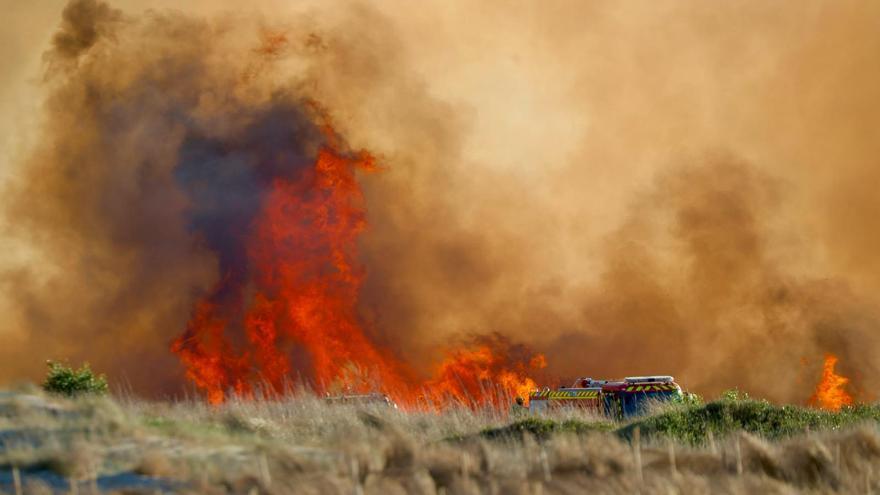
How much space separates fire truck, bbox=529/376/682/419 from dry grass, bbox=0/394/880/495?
13551mm

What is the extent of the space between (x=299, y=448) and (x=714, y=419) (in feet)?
38.1

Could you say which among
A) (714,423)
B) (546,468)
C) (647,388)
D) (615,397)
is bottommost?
(546,468)

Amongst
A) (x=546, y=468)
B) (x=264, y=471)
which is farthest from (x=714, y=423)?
(x=264, y=471)

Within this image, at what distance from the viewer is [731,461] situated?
12.1 m

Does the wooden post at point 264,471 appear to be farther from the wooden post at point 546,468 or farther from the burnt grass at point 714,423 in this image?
the burnt grass at point 714,423

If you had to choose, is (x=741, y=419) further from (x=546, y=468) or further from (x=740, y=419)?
(x=546, y=468)

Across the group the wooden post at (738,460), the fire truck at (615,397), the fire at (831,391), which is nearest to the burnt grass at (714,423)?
the fire truck at (615,397)

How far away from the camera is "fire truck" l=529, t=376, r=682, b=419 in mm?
27281

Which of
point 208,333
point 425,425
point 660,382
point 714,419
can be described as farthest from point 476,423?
point 208,333

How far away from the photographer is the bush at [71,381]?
71.7 ft

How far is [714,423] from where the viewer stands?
21.7 meters

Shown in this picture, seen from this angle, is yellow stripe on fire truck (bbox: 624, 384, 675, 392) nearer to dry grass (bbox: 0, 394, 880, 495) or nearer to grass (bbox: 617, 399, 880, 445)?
grass (bbox: 617, 399, 880, 445)

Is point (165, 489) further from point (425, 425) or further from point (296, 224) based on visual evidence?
point (296, 224)

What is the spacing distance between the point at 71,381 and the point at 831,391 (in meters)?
34.2
